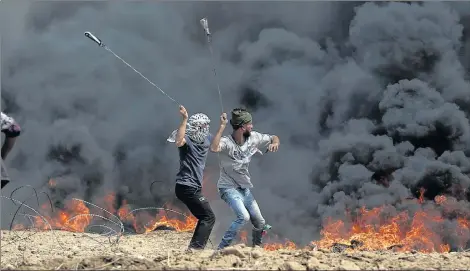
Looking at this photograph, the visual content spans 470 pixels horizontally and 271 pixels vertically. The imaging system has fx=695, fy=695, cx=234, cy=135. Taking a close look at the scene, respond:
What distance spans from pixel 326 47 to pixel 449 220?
4.04 m

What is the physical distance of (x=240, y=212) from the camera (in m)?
7.98

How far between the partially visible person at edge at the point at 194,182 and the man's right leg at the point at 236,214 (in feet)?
0.70

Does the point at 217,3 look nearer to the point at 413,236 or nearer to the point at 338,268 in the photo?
the point at 413,236

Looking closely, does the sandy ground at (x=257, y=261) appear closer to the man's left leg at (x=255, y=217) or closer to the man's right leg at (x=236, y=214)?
the man's right leg at (x=236, y=214)

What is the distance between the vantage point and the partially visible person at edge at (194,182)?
792cm

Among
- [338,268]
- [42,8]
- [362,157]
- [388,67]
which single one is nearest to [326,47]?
[388,67]

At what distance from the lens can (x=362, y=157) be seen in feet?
45.3

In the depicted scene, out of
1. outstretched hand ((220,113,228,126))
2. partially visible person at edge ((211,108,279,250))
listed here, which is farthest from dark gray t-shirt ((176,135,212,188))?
outstretched hand ((220,113,228,126))

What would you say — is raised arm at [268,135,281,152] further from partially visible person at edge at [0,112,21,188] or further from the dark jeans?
partially visible person at edge at [0,112,21,188]

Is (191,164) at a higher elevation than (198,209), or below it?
higher

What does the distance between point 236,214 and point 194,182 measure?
620 millimetres

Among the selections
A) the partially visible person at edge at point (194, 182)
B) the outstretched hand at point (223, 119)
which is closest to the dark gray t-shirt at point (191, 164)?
the partially visible person at edge at point (194, 182)

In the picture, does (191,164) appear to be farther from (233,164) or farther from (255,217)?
(255,217)

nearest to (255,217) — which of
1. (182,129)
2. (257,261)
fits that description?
(182,129)
